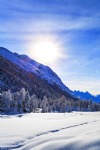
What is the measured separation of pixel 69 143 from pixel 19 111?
374ft

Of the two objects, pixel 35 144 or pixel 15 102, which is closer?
pixel 35 144

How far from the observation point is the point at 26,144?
16.8 m

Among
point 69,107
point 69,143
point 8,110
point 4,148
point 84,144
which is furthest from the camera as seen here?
point 69,107

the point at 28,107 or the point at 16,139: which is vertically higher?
the point at 28,107

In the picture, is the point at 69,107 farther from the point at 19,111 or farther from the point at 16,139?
the point at 16,139

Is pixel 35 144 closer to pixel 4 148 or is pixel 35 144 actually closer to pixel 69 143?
pixel 4 148

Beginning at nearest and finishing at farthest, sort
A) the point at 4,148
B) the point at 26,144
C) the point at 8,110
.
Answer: the point at 4,148
the point at 26,144
the point at 8,110

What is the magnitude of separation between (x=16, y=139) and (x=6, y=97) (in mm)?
108636

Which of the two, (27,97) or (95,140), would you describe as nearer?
(95,140)

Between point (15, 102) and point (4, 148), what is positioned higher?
point (15, 102)

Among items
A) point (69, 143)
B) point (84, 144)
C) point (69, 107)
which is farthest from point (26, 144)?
point (69, 107)

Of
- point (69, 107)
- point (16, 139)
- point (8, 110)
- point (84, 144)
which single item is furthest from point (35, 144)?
point (69, 107)

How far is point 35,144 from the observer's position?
624 inches

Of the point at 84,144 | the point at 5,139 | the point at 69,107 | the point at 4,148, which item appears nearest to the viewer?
Answer: the point at 84,144
